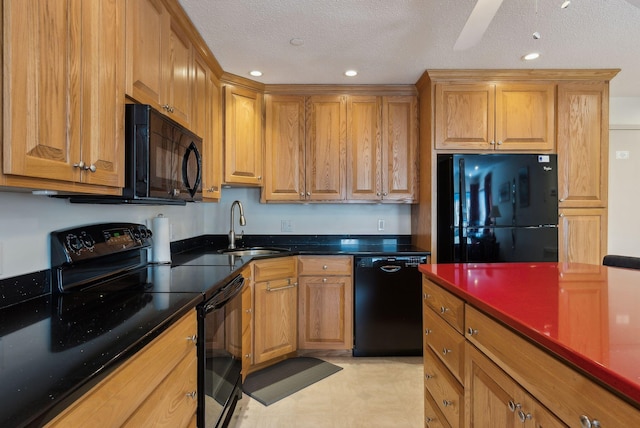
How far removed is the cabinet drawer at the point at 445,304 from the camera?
1254 mm

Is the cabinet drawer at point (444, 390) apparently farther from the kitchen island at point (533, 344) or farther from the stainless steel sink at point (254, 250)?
the stainless steel sink at point (254, 250)

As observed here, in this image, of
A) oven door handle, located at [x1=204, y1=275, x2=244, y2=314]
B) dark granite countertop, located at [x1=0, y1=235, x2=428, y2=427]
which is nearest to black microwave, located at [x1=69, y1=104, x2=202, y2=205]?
dark granite countertop, located at [x1=0, y1=235, x2=428, y2=427]

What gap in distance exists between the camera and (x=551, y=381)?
766mm

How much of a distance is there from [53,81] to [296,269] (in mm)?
1996

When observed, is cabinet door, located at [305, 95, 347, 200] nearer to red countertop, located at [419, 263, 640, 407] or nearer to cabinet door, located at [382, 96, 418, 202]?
cabinet door, located at [382, 96, 418, 202]

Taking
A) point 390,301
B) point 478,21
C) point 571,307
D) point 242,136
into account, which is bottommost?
point 390,301

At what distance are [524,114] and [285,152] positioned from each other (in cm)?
198

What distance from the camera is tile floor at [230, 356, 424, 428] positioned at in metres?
1.90

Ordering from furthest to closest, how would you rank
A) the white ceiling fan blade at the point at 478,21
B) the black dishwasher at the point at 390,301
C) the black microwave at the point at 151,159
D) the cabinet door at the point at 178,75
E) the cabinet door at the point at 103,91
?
the black dishwasher at the point at 390,301
the cabinet door at the point at 178,75
the black microwave at the point at 151,159
the white ceiling fan blade at the point at 478,21
the cabinet door at the point at 103,91

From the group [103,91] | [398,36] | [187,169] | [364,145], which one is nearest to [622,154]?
[364,145]

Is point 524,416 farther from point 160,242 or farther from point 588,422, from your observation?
point 160,242

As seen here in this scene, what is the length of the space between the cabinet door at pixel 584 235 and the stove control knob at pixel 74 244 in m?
3.21

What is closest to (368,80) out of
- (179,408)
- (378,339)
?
(378,339)

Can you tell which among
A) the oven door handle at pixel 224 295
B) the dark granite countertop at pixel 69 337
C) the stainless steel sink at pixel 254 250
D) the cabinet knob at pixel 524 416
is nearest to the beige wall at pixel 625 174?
the stainless steel sink at pixel 254 250
